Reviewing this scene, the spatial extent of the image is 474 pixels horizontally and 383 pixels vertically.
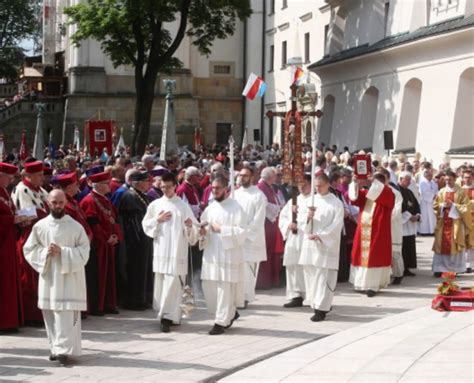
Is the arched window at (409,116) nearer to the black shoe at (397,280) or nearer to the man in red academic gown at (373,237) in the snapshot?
the black shoe at (397,280)

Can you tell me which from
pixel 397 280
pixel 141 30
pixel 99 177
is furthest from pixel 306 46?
pixel 99 177

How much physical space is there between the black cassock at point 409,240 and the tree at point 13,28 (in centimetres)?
4164

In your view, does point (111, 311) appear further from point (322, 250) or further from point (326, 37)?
point (326, 37)

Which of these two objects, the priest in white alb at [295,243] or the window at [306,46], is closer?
the priest in white alb at [295,243]

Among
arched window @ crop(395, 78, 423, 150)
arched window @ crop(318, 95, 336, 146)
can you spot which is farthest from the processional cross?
arched window @ crop(318, 95, 336, 146)

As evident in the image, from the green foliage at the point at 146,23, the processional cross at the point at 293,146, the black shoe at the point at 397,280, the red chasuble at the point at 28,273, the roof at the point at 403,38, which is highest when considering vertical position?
the green foliage at the point at 146,23

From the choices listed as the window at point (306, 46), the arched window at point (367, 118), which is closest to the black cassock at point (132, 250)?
the arched window at point (367, 118)

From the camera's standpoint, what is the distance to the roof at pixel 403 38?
28.3 meters

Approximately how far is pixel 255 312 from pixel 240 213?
2149 mm

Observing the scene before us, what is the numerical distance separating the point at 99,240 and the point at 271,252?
3848 mm

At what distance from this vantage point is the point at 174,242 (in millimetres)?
11906

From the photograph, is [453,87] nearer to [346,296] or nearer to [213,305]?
[346,296]

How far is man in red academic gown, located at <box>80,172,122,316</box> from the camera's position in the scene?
13047mm

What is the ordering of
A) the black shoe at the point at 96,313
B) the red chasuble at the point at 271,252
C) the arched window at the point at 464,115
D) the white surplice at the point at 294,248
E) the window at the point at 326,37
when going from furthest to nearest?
1. the window at the point at 326,37
2. the arched window at the point at 464,115
3. the red chasuble at the point at 271,252
4. the white surplice at the point at 294,248
5. the black shoe at the point at 96,313
